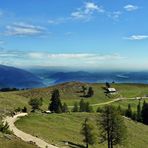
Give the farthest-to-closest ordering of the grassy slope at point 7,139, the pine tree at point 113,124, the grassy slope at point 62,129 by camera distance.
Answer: the grassy slope at point 62,129 → the pine tree at point 113,124 → the grassy slope at point 7,139

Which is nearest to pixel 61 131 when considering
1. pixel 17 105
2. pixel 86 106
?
pixel 17 105

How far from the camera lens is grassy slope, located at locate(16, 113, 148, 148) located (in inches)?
3282

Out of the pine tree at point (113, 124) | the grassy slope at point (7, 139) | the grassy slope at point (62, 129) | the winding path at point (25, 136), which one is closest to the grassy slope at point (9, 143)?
the grassy slope at point (7, 139)

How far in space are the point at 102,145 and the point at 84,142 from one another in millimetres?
9321

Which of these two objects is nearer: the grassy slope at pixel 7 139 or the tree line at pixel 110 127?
the grassy slope at pixel 7 139

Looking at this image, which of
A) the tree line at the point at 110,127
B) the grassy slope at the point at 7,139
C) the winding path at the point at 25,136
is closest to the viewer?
the grassy slope at the point at 7,139

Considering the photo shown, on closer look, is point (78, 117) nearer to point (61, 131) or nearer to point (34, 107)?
point (34, 107)

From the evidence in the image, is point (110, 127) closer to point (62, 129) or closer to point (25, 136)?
point (62, 129)

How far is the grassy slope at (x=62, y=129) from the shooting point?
8338 cm

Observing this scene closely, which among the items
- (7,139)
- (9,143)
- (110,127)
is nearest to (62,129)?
(110,127)

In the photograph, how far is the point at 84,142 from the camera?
87.8 metres

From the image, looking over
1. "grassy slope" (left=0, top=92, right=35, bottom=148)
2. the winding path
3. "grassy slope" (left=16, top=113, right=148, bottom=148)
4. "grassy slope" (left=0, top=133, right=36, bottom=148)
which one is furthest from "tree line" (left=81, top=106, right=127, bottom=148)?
"grassy slope" (left=0, top=133, right=36, bottom=148)

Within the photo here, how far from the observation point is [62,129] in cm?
9756

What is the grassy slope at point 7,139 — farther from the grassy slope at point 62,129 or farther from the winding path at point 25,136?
the grassy slope at point 62,129
